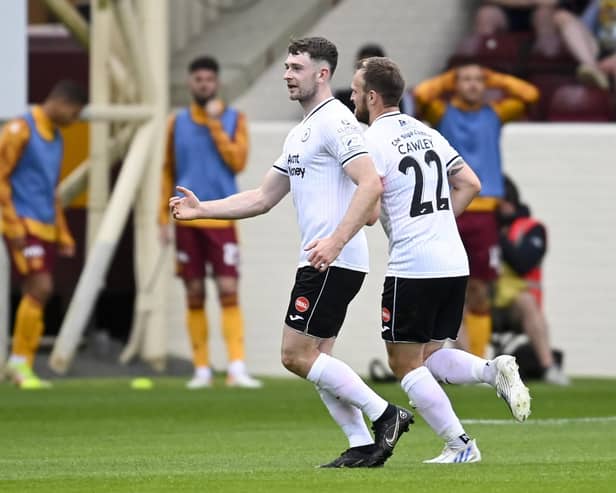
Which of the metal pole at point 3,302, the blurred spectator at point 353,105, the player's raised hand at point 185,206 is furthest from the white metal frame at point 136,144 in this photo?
the player's raised hand at point 185,206

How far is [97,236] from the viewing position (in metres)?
15.6

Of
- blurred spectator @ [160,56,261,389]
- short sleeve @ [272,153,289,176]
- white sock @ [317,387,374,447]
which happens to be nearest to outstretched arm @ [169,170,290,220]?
short sleeve @ [272,153,289,176]

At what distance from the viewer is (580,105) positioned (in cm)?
1741

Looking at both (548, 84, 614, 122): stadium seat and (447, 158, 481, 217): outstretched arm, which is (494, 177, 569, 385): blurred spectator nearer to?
(548, 84, 614, 122): stadium seat

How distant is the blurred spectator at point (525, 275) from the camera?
1507 centimetres

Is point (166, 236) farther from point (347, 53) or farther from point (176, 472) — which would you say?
point (176, 472)

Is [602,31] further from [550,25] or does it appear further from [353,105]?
[353,105]

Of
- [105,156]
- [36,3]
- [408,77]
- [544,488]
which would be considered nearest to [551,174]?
[408,77]

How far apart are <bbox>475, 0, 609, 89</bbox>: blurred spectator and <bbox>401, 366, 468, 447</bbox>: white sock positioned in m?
9.71

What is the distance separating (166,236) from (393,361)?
6.33 metres

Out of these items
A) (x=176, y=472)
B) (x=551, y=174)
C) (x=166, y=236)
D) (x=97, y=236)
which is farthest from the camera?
(x=551, y=174)

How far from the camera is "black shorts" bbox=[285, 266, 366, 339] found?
327 inches

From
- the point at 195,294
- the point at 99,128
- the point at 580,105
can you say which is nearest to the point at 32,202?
the point at 195,294

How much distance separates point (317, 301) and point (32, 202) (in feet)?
21.0
